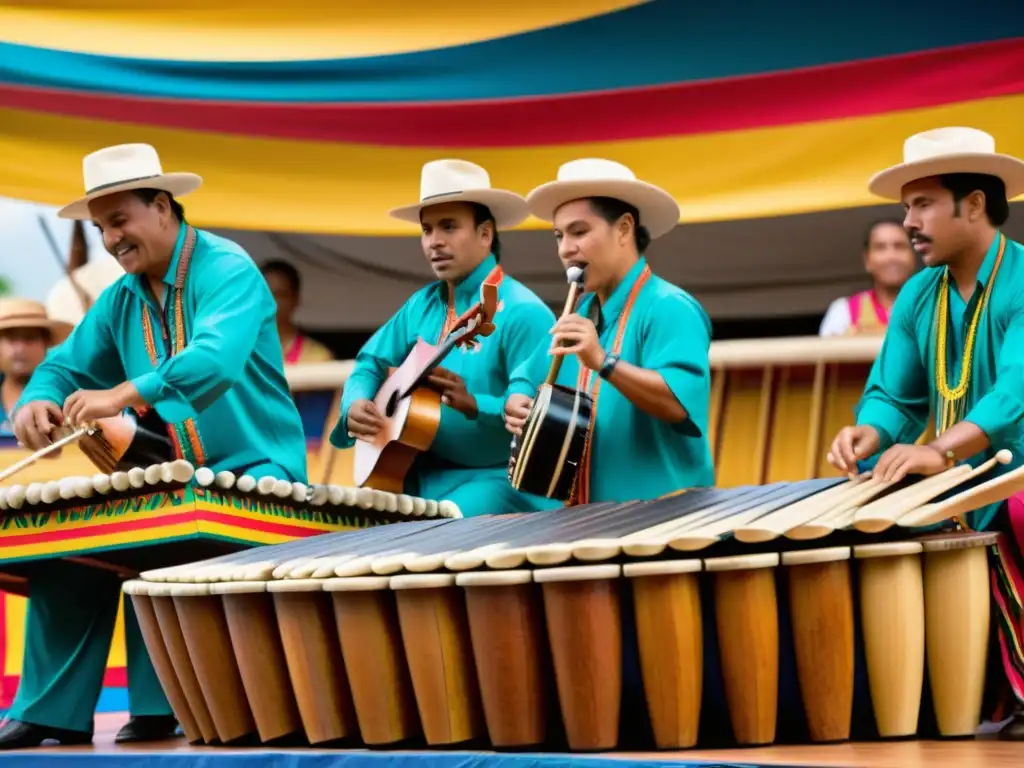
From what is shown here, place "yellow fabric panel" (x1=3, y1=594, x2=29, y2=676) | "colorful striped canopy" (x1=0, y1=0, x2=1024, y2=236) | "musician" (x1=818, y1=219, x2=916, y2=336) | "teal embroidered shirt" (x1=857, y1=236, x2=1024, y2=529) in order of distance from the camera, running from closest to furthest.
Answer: "teal embroidered shirt" (x1=857, y1=236, x2=1024, y2=529) → "yellow fabric panel" (x1=3, y1=594, x2=29, y2=676) → "musician" (x1=818, y1=219, x2=916, y2=336) → "colorful striped canopy" (x1=0, y1=0, x2=1024, y2=236)

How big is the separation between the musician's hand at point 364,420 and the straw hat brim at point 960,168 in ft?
5.69

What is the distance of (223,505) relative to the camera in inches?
162

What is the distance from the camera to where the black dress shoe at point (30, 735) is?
432 cm

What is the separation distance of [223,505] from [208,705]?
0.54 m

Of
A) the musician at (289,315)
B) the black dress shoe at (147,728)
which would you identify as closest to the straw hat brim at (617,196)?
the black dress shoe at (147,728)

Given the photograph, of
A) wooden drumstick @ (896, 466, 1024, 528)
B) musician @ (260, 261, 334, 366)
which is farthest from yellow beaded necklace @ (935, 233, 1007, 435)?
musician @ (260, 261, 334, 366)

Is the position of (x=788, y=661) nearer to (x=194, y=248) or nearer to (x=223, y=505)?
(x=223, y=505)

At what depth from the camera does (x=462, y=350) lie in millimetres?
5184

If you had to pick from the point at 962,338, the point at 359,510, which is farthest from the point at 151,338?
the point at 962,338

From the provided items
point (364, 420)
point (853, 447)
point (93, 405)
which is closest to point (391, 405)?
point (364, 420)

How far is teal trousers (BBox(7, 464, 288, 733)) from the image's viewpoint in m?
Answer: 4.37

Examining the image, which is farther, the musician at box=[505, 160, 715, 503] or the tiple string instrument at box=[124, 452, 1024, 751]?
the musician at box=[505, 160, 715, 503]

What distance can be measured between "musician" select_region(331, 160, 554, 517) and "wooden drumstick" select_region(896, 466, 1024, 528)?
201cm

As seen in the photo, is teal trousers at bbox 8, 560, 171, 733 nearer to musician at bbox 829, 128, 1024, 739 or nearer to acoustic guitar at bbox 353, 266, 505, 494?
acoustic guitar at bbox 353, 266, 505, 494
